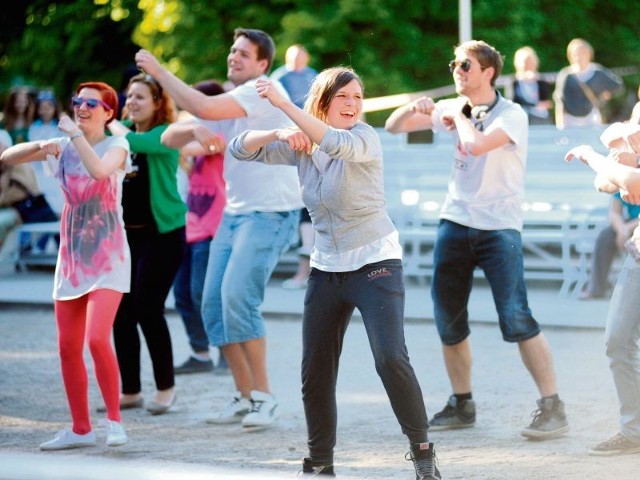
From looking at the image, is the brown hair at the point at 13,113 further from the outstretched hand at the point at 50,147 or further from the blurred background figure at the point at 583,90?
the outstretched hand at the point at 50,147

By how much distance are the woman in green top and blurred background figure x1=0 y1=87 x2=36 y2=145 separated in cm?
782

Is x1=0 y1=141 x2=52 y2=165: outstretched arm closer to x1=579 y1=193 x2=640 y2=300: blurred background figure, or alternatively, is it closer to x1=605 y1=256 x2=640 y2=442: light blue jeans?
x1=605 y1=256 x2=640 y2=442: light blue jeans

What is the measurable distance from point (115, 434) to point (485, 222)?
6.94 ft

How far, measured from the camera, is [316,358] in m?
5.46

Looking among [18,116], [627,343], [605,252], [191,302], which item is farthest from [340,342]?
[18,116]

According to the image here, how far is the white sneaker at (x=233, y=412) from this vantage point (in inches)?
283

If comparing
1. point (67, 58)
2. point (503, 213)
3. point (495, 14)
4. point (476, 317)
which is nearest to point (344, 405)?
point (503, 213)

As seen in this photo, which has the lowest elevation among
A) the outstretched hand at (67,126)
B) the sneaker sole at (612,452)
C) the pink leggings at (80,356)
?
the sneaker sole at (612,452)

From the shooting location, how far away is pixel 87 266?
21.5ft

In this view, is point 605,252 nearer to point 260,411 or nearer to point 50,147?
point 260,411

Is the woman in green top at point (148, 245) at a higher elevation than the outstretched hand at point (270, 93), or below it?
below

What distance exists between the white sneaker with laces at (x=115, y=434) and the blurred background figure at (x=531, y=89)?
31.4 ft

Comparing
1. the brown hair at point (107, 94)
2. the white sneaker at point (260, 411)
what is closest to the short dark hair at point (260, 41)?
the brown hair at point (107, 94)

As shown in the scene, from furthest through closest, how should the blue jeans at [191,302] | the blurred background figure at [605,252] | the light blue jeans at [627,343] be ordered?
1. the blurred background figure at [605,252]
2. the blue jeans at [191,302]
3. the light blue jeans at [627,343]
